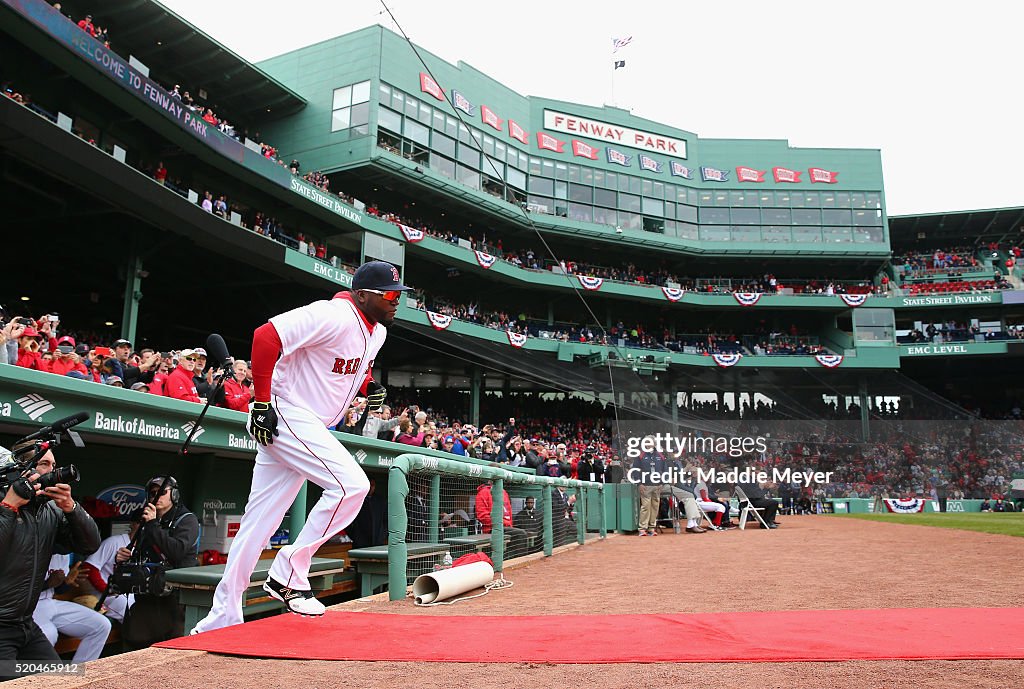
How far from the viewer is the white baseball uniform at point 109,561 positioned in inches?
227

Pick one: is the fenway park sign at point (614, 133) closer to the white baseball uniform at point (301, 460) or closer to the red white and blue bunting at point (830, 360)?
the red white and blue bunting at point (830, 360)

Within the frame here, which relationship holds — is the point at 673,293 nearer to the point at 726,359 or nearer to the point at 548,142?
the point at 726,359

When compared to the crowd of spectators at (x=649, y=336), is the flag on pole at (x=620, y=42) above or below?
above

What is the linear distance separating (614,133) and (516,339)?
1583cm

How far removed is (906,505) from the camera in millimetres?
26656

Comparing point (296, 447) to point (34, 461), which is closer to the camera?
point (34, 461)

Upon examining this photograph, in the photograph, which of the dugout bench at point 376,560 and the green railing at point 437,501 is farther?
the dugout bench at point 376,560

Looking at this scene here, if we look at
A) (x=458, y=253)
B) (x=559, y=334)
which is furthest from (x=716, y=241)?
(x=458, y=253)

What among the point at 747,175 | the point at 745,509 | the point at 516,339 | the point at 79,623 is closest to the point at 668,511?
the point at 745,509

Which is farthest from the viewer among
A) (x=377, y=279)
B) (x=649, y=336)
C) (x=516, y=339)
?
(x=649, y=336)

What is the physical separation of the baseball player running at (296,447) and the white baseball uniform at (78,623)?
1810 millimetres

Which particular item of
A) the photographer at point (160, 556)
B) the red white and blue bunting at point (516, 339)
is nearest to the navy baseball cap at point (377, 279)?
the photographer at point (160, 556)

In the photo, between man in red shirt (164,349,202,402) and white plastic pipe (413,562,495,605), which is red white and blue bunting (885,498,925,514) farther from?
man in red shirt (164,349,202,402)

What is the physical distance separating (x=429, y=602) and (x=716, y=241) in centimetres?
4145
